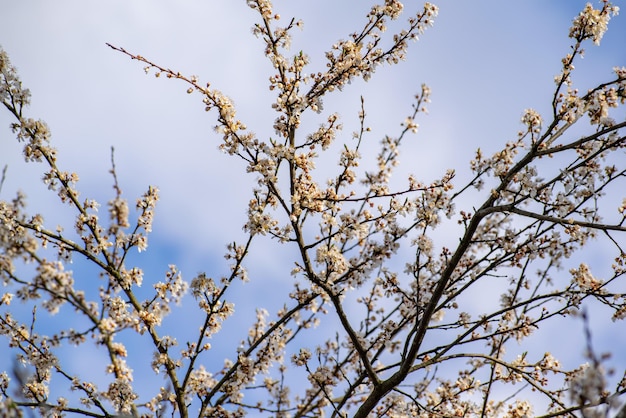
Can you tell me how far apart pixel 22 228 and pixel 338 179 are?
3225mm

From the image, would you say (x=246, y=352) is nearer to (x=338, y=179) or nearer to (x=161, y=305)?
(x=161, y=305)

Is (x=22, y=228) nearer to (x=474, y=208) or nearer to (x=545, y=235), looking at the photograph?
(x=474, y=208)

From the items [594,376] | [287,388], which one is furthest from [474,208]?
[287,388]

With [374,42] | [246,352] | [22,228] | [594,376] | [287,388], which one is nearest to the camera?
[594,376]

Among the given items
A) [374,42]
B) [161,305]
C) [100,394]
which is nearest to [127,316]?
[161,305]

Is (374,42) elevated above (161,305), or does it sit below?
above

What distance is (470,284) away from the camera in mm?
6301

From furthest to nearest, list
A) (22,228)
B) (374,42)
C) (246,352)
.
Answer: (246,352), (374,42), (22,228)

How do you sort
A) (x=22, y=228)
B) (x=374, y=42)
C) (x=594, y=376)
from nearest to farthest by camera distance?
(x=594, y=376) → (x=22, y=228) → (x=374, y=42)

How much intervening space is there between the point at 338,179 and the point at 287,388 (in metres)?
3.56

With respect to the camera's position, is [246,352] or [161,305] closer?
[161,305]

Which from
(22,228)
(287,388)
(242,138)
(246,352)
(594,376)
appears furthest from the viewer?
(287,388)

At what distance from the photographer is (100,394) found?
242 inches

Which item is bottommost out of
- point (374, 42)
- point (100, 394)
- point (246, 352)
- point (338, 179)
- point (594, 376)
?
point (594, 376)
